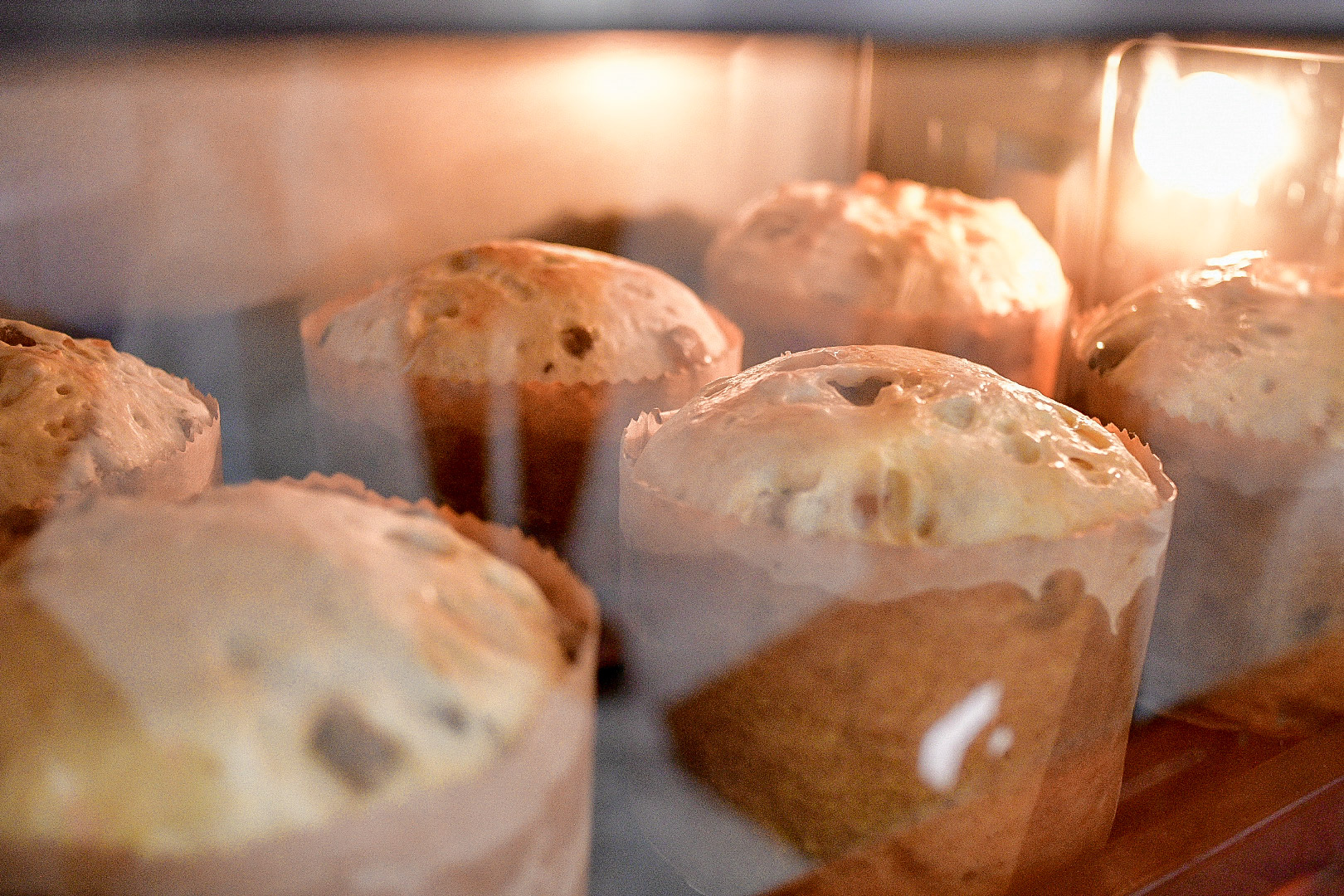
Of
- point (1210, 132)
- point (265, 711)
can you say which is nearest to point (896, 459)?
point (265, 711)

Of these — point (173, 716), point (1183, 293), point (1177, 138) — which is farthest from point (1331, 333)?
point (173, 716)

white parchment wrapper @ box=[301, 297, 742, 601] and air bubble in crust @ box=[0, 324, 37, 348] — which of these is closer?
air bubble in crust @ box=[0, 324, 37, 348]

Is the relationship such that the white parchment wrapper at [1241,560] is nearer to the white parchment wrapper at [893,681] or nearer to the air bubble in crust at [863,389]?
the white parchment wrapper at [893,681]

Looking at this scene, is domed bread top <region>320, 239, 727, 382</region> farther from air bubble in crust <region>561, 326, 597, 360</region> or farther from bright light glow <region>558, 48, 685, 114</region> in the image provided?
bright light glow <region>558, 48, 685, 114</region>

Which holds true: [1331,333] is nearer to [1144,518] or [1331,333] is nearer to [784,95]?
[1144,518]

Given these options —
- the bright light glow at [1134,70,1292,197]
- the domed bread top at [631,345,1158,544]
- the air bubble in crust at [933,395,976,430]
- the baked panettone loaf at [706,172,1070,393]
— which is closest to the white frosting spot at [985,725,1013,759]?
the domed bread top at [631,345,1158,544]

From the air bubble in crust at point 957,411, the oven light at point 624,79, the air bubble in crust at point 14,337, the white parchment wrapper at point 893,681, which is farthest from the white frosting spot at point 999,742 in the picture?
the oven light at point 624,79

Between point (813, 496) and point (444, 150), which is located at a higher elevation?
point (444, 150)
